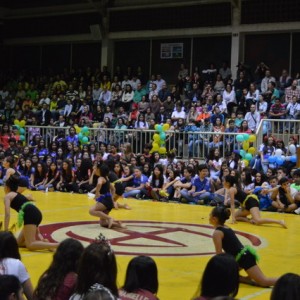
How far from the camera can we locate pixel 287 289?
10.4 feet

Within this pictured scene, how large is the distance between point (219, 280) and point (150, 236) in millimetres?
6526

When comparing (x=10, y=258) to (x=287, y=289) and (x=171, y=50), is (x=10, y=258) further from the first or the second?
(x=171, y=50)

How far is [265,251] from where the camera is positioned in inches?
369

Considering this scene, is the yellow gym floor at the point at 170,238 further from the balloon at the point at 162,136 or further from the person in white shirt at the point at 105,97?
the person in white shirt at the point at 105,97

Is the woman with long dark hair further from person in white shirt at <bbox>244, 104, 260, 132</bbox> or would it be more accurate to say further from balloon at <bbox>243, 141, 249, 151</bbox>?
person in white shirt at <bbox>244, 104, 260, 132</bbox>

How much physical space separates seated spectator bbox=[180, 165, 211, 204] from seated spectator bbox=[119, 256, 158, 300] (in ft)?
39.0

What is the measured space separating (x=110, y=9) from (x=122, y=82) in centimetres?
420

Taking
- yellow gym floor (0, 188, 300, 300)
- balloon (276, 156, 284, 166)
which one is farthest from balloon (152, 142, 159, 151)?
balloon (276, 156, 284, 166)

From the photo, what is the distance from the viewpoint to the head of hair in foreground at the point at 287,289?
313 centimetres

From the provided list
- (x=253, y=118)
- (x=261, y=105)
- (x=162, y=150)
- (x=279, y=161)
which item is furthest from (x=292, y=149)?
(x=162, y=150)

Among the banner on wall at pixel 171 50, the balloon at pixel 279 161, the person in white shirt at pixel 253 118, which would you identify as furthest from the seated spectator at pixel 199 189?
the banner on wall at pixel 171 50

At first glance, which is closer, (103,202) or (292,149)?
(103,202)

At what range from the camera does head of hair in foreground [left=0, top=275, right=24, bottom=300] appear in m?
3.44

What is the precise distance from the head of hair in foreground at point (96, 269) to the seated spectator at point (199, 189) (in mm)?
11891
